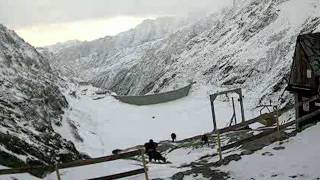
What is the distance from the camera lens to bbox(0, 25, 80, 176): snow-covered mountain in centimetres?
1781

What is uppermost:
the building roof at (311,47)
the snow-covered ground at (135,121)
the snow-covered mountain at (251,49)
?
the snow-covered mountain at (251,49)

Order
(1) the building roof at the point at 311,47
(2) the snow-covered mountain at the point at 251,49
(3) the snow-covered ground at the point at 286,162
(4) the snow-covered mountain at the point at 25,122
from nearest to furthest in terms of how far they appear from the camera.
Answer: (3) the snow-covered ground at the point at 286,162 → (4) the snow-covered mountain at the point at 25,122 → (1) the building roof at the point at 311,47 → (2) the snow-covered mountain at the point at 251,49

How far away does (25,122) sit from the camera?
2512cm

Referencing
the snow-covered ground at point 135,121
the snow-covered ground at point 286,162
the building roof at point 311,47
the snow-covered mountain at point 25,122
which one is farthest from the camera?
the snow-covered ground at point 135,121

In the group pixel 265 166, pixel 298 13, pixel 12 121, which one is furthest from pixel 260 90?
pixel 265 166

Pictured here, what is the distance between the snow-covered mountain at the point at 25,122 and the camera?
58.4 ft

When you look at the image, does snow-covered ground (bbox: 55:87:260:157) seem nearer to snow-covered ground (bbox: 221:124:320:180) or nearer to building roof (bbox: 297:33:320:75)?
building roof (bbox: 297:33:320:75)

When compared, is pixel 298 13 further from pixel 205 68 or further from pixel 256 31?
pixel 205 68

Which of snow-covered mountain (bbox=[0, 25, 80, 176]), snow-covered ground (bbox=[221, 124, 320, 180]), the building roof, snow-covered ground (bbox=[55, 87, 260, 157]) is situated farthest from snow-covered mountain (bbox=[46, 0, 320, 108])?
snow-covered ground (bbox=[221, 124, 320, 180])

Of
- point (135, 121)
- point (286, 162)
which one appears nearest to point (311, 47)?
point (286, 162)

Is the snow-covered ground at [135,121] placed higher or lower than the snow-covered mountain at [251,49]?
lower

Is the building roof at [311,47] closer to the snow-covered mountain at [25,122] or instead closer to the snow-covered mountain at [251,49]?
the snow-covered mountain at [25,122]

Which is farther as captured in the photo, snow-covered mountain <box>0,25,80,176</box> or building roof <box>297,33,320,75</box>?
building roof <box>297,33,320,75</box>

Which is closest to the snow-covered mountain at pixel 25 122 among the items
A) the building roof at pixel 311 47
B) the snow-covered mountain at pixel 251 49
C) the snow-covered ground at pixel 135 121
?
the snow-covered ground at pixel 135 121
